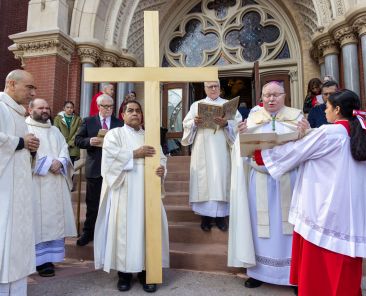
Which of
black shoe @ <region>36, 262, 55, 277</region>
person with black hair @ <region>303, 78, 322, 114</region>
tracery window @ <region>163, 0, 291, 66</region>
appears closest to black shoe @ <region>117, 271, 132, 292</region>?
black shoe @ <region>36, 262, 55, 277</region>

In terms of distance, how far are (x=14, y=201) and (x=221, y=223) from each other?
2.35 meters

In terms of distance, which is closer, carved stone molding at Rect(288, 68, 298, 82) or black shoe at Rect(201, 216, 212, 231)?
black shoe at Rect(201, 216, 212, 231)

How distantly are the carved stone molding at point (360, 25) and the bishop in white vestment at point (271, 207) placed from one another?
168 inches

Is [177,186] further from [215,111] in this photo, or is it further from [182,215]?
[215,111]

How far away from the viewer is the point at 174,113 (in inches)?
357

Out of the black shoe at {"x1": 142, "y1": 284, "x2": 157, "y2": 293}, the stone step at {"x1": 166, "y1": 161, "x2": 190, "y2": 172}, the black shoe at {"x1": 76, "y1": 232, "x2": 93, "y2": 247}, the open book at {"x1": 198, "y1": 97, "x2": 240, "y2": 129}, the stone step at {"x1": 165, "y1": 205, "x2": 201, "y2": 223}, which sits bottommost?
the black shoe at {"x1": 142, "y1": 284, "x2": 157, "y2": 293}

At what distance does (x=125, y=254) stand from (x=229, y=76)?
7529mm

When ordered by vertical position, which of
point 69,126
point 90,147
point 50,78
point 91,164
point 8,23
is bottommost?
point 91,164

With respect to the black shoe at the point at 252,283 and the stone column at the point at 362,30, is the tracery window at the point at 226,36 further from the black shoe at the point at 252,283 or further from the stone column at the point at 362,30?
the black shoe at the point at 252,283

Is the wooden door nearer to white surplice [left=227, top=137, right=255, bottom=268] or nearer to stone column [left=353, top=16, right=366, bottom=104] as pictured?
stone column [left=353, top=16, right=366, bottom=104]

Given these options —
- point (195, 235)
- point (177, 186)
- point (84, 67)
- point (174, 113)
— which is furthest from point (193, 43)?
point (195, 235)

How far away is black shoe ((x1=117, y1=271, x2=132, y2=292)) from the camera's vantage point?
3.21 metres

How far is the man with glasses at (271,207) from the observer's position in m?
3.27

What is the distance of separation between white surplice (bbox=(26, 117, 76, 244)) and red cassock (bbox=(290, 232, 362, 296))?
2.66m
